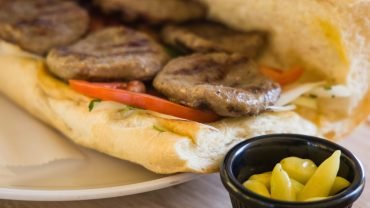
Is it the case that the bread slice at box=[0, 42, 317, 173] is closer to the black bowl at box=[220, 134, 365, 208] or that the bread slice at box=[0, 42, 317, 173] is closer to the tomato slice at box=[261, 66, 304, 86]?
the black bowl at box=[220, 134, 365, 208]

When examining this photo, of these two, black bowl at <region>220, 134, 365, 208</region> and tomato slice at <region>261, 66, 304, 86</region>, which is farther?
tomato slice at <region>261, 66, 304, 86</region>

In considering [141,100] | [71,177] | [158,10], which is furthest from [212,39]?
[71,177]

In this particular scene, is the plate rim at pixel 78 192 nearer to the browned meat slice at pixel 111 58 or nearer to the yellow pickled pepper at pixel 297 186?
the yellow pickled pepper at pixel 297 186

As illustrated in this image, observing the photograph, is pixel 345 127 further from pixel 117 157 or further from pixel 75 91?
pixel 75 91

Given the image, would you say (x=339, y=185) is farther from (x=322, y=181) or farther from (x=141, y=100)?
(x=141, y=100)

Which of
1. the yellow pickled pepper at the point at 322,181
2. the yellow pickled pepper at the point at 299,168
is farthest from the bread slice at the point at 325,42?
the yellow pickled pepper at the point at 322,181

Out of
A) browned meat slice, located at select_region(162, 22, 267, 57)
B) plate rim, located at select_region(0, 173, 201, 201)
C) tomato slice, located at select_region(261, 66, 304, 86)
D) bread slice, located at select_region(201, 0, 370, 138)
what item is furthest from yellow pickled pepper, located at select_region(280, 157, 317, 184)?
browned meat slice, located at select_region(162, 22, 267, 57)
